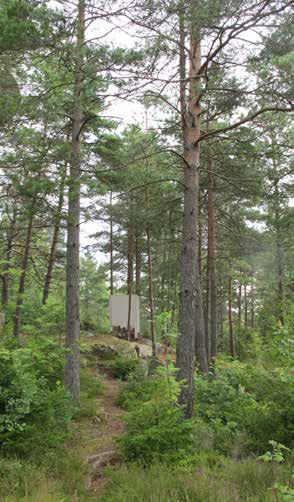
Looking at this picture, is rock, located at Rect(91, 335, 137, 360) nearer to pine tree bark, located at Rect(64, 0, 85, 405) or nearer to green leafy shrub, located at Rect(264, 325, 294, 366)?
pine tree bark, located at Rect(64, 0, 85, 405)

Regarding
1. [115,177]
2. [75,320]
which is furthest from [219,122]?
[75,320]

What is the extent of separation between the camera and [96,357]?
45.8 feet

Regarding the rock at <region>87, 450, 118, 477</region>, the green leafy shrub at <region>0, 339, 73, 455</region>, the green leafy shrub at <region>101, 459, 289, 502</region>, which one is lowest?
the rock at <region>87, 450, 118, 477</region>

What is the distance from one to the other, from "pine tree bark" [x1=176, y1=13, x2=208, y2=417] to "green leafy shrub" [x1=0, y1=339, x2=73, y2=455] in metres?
2.02

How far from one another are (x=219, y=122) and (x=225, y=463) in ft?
37.1

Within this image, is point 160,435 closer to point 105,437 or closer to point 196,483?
point 196,483

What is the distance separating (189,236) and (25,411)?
13.1ft

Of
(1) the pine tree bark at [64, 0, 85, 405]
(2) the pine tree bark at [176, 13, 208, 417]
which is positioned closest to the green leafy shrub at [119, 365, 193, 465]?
(2) the pine tree bark at [176, 13, 208, 417]

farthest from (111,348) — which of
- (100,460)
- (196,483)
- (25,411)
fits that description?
(196,483)

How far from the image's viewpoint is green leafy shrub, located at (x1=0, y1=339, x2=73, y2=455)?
181 inches

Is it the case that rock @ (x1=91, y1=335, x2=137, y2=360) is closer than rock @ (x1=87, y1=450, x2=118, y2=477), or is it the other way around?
rock @ (x1=87, y1=450, x2=118, y2=477)

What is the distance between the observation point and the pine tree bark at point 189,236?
6.20m

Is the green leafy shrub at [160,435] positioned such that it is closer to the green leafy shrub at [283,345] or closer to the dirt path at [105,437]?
the dirt path at [105,437]

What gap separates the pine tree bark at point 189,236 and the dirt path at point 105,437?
4.59 feet
